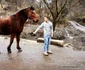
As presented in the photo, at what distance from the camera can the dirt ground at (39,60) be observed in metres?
7.19

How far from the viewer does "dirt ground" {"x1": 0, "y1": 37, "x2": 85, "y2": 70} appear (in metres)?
7.19

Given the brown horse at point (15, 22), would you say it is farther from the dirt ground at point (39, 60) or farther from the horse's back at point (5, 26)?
the dirt ground at point (39, 60)

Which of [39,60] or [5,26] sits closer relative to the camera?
[39,60]

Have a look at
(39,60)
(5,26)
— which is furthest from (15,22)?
(39,60)

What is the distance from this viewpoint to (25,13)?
9.09m

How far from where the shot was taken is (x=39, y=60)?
8062 millimetres

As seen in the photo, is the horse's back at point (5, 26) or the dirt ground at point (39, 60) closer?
the dirt ground at point (39, 60)

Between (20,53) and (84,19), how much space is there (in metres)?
22.7

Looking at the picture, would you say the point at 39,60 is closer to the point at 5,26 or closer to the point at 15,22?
the point at 15,22

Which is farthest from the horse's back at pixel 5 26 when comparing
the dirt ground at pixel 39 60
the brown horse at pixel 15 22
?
the dirt ground at pixel 39 60

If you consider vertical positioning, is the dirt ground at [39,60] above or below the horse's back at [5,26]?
below

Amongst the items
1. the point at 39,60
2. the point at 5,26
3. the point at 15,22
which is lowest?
the point at 39,60

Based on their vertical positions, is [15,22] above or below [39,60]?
above

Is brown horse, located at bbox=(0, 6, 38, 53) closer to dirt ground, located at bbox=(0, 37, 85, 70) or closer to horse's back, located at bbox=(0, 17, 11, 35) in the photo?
horse's back, located at bbox=(0, 17, 11, 35)
